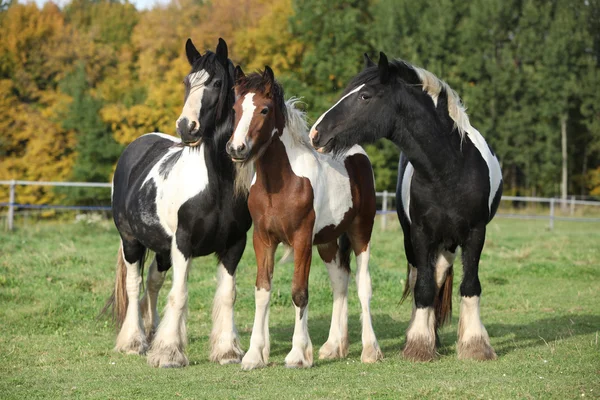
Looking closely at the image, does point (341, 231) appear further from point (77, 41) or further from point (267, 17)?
point (77, 41)

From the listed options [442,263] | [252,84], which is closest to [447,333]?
[442,263]

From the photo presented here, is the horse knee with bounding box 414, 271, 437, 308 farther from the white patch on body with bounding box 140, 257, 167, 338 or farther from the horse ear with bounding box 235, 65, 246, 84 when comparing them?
the white patch on body with bounding box 140, 257, 167, 338

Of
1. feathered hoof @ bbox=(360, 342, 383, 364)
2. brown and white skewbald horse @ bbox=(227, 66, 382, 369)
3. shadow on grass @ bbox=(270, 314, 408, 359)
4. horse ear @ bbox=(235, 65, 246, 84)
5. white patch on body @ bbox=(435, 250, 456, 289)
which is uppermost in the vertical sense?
horse ear @ bbox=(235, 65, 246, 84)

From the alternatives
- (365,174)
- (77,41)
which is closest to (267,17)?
(77,41)

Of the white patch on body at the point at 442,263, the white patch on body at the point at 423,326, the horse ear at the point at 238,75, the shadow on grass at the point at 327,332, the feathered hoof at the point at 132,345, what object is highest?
the horse ear at the point at 238,75

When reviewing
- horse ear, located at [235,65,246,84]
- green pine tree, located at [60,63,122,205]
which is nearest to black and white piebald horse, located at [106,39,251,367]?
horse ear, located at [235,65,246,84]

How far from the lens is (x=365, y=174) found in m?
7.28

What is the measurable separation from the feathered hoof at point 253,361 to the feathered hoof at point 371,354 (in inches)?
35.7

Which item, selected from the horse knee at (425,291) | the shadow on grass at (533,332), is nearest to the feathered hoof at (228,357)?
the horse knee at (425,291)

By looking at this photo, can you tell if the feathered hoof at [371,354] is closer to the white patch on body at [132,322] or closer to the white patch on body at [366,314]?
the white patch on body at [366,314]

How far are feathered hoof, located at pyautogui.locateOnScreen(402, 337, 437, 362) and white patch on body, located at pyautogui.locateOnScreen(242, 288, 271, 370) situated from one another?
1236 millimetres

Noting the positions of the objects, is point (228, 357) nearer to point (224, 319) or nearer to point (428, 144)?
point (224, 319)

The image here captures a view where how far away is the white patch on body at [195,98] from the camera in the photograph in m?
6.32

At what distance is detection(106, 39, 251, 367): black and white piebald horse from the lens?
649 cm
